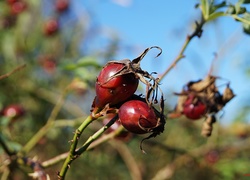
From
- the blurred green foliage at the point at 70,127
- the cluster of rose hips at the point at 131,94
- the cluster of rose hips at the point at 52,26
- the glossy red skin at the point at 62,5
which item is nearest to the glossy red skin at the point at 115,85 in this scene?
the cluster of rose hips at the point at 131,94

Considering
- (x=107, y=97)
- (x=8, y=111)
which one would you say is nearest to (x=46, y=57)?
(x=8, y=111)

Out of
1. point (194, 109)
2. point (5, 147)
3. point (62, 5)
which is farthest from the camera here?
point (62, 5)

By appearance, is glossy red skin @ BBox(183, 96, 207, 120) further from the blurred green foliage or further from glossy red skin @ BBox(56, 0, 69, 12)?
glossy red skin @ BBox(56, 0, 69, 12)

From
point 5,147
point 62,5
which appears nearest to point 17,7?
point 62,5

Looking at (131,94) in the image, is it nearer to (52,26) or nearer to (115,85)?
(115,85)

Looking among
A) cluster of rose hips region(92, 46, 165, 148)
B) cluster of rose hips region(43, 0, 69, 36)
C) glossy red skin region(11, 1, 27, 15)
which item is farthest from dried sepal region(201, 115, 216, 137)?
cluster of rose hips region(43, 0, 69, 36)
